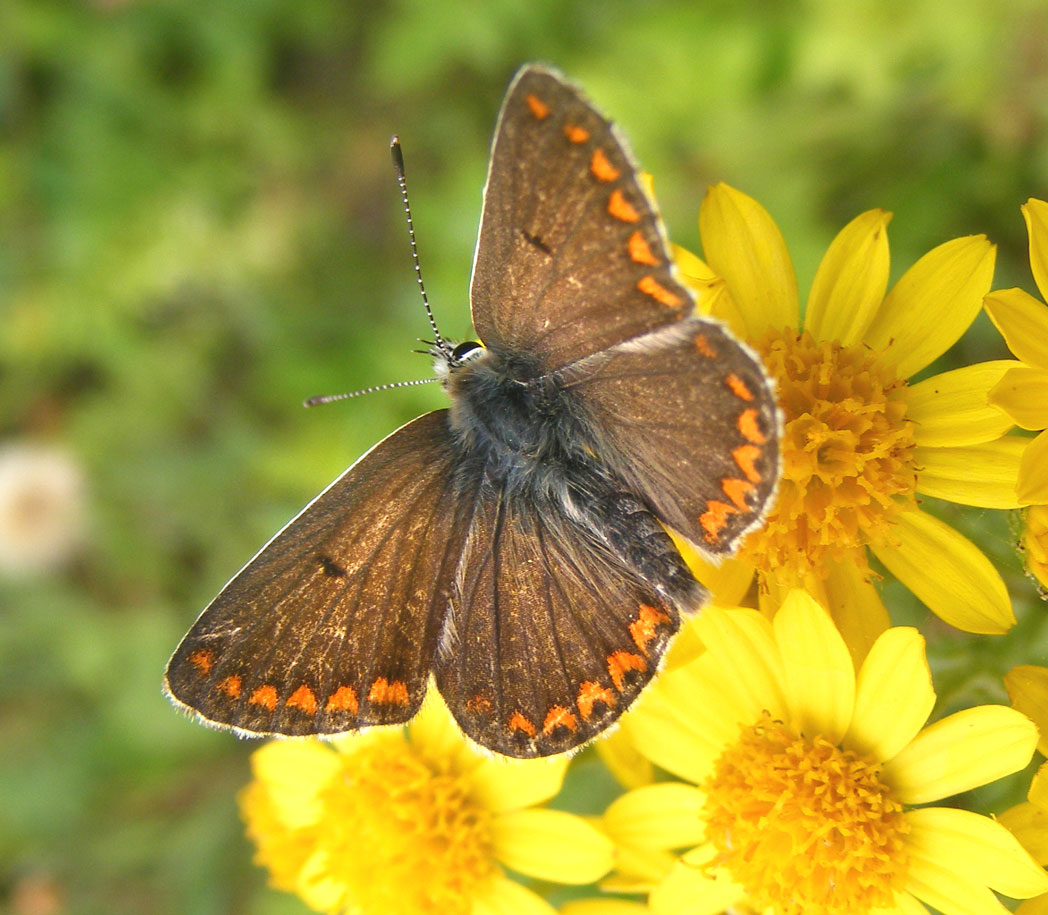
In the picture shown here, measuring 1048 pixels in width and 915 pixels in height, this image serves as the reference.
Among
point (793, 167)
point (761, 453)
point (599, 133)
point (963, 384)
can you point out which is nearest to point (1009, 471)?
point (963, 384)

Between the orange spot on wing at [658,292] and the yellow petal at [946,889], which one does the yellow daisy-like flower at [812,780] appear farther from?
the orange spot on wing at [658,292]

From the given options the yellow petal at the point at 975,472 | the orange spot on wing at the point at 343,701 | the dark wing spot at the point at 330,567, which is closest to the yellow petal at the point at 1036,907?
the yellow petal at the point at 975,472

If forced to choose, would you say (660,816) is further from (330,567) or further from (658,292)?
(658,292)

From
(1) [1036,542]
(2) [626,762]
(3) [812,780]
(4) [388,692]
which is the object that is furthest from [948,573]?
(4) [388,692]

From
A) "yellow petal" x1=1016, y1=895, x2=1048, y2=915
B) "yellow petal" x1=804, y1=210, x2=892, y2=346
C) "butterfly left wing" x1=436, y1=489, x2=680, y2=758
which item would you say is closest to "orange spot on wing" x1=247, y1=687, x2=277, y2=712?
"butterfly left wing" x1=436, y1=489, x2=680, y2=758

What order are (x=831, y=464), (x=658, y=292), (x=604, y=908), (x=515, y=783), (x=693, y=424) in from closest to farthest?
(x=658, y=292) < (x=693, y=424) < (x=831, y=464) < (x=604, y=908) < (x=515, y=783)

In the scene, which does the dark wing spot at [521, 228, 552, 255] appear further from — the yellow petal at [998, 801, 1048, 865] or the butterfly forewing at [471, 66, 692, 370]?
the yellow petal at [998, 801, 1048, 865]
